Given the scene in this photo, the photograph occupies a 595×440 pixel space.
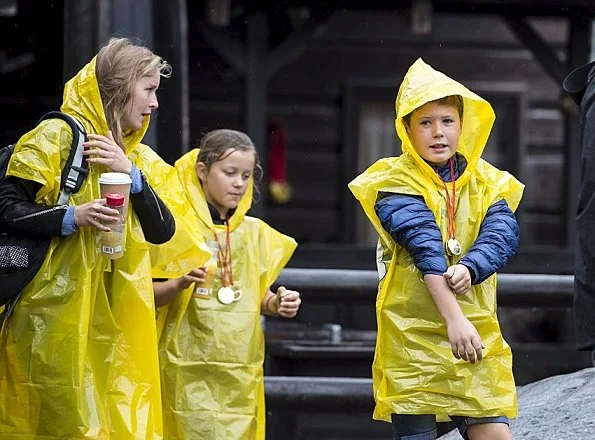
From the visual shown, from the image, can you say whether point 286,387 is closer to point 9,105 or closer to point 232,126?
point 9,105

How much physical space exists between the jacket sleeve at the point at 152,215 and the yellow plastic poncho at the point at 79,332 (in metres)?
0.04

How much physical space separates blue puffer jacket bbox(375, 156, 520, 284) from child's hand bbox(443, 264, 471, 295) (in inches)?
1.1

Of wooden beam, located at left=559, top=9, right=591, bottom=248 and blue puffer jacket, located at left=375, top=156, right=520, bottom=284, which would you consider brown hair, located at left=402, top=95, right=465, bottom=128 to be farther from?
wooden beam, located at left=559, top=9, right=591, bottom=248

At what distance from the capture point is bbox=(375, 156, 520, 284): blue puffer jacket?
4402mm

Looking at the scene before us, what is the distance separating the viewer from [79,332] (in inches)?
168

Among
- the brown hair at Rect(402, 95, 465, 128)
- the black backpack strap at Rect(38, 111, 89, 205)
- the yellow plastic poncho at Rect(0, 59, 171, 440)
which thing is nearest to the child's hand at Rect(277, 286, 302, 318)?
the yellow plastic poncho at Rect(0, 59, 171, 440)

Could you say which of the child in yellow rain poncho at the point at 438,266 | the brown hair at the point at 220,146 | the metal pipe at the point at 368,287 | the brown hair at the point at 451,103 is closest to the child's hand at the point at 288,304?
the child in yellow rain poncho at the point at 438,266

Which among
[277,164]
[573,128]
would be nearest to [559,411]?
[573,128]

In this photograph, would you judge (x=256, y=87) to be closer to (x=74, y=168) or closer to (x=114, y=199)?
(x=74, y=168)

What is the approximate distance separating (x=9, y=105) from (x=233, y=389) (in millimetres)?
3597

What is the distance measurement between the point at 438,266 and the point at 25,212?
133 centimetres

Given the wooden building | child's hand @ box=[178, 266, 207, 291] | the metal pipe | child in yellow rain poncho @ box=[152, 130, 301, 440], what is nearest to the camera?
child's hand @ box=[178, 266, 207, 291]

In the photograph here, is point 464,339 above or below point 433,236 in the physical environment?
below

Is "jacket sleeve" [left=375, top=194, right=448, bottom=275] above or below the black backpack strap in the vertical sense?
below
